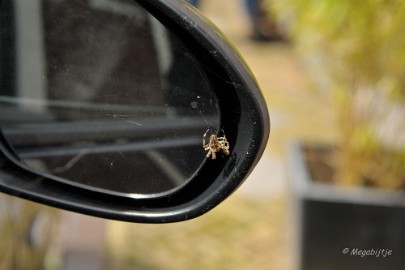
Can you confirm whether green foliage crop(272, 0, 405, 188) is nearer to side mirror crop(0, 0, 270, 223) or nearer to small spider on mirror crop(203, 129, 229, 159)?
side mirror crop(0, 0, 270, 223)

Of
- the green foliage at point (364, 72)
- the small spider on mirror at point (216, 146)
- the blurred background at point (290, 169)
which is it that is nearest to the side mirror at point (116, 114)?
the small spider on mirror at point (216, 146)

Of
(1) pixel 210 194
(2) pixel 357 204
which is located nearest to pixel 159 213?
(1) pixel 210 194

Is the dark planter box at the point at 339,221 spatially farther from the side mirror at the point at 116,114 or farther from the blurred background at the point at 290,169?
the side mirror at the point at 116,114

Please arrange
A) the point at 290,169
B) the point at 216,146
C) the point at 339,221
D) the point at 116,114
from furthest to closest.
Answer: the point at 290,169, the point at 339,221, the point at 116,114, the point at 216,146

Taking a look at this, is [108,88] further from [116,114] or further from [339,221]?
[339,221]

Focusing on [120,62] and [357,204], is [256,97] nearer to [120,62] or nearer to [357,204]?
[120,62]

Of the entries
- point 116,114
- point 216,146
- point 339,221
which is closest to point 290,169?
point 339,221
